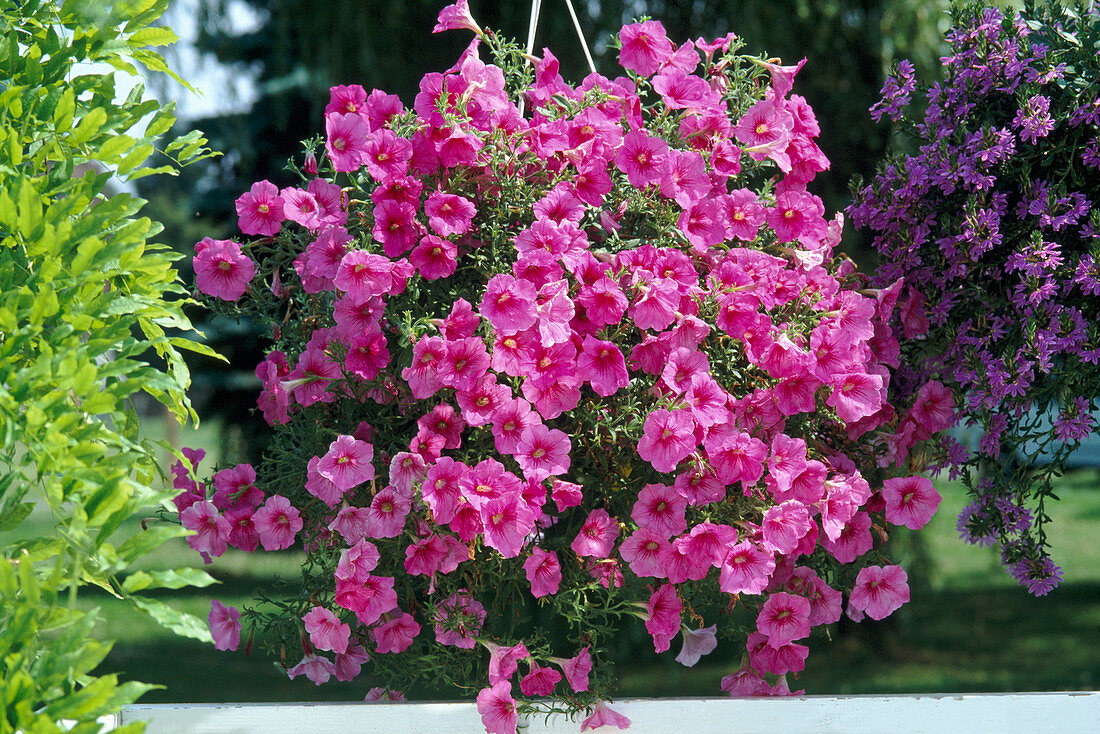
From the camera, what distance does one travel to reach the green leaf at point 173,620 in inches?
37.1

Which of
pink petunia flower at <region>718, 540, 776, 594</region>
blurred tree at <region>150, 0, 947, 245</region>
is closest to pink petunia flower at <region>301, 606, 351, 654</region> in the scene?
pink petunia flower at <region>718, 540, 776, 594</region>

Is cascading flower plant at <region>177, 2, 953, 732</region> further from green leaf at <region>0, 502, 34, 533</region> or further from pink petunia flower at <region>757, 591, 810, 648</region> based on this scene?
green leaf at <region>0, 502, 34, 533</region>

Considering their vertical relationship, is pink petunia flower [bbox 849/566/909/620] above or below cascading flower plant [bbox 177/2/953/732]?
below

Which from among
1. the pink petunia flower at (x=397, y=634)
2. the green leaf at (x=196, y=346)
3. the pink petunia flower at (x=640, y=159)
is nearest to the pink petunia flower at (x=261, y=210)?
the green leaf at (x=196, y=346)

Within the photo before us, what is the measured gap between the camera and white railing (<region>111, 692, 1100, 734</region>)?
149 centimetres

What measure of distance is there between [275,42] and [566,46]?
4.49 feet

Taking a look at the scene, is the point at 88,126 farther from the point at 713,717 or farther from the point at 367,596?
the point at 713,717

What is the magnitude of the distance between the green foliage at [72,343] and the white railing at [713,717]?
467 mm

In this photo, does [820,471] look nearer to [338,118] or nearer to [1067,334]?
[1067,334]

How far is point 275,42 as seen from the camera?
427 centimetres

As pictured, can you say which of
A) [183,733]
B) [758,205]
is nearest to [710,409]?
[758,205]

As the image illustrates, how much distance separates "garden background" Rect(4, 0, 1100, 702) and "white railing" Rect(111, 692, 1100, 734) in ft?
3.63

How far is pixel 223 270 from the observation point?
160cm

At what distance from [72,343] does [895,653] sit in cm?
460
